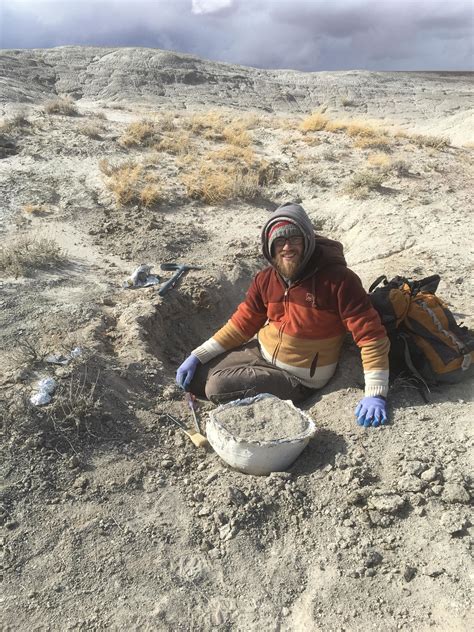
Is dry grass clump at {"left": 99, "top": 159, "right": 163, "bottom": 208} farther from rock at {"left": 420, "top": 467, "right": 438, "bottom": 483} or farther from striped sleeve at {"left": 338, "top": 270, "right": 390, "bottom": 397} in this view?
rock at {"left": 420, "top": 467, "right": 438, "bottom": 483}

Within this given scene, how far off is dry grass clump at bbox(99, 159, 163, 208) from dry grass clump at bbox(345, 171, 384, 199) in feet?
10.3

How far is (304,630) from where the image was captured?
2098 millimetres

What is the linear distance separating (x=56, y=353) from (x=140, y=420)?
3.21 feet

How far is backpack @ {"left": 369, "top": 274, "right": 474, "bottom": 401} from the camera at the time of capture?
3229 millimetres

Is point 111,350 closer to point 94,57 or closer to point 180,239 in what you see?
point 180,239

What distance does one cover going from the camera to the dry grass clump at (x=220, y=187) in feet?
26.1

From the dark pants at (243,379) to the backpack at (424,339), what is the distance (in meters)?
0.73

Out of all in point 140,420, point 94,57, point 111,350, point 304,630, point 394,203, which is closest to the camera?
point 304,630

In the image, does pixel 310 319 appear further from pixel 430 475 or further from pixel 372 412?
pixel 430 475

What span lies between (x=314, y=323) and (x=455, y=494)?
1.29 metres

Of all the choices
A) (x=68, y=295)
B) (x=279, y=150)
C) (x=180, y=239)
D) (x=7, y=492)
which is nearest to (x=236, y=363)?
(x=7, y=492)

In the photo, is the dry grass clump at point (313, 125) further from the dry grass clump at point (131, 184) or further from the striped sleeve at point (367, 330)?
the striped sleeve at point (367, 330)

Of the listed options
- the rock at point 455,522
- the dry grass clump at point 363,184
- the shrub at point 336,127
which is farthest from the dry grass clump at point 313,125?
the rock at point 455,522

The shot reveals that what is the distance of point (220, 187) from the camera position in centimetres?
801
